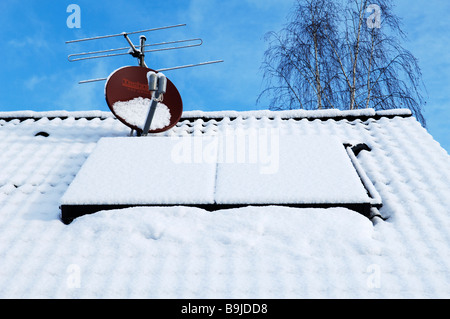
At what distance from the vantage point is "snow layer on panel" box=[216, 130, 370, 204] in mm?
2215

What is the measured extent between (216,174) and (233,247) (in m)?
0.66

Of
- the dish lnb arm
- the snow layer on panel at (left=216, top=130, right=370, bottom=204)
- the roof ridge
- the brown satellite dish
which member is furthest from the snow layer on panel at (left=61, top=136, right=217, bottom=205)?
the roof ridge

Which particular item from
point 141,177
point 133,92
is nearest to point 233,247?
point 141,177

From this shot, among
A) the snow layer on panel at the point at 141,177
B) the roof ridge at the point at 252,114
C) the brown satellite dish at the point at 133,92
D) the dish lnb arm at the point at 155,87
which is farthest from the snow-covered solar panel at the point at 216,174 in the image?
the roof ridge at the point at 252,114

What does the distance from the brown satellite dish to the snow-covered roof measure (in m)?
0.93

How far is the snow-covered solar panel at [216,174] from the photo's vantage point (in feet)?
7.29

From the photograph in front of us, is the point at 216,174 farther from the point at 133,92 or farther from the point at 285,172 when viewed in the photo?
the point at 133,92

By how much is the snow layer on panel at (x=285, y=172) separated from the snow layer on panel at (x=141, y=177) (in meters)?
0.11

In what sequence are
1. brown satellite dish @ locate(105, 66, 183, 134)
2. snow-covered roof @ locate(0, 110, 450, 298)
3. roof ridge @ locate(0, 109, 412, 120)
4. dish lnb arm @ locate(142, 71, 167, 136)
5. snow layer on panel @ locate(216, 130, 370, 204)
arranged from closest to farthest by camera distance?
snow-covered roof @ locate(0, 110, 450, 298)
snow layer on panel @ locate(216, 130, 370, 204)
dish lnb arm @ locate(142, 71, 167, 136)
brown satellite dish @ locate(105, 66, 183, 134)
roof ridge @ locate(0, 109, 412, 120)

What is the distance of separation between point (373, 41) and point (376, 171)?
22.8ft

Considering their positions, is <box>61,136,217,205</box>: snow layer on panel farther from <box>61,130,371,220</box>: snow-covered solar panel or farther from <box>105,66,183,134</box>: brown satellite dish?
<box>105,66,183,134</box>: brown satellite dish

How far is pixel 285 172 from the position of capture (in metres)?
2.45

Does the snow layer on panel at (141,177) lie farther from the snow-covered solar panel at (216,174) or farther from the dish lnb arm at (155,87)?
the dish lnb arm at (155,87)
